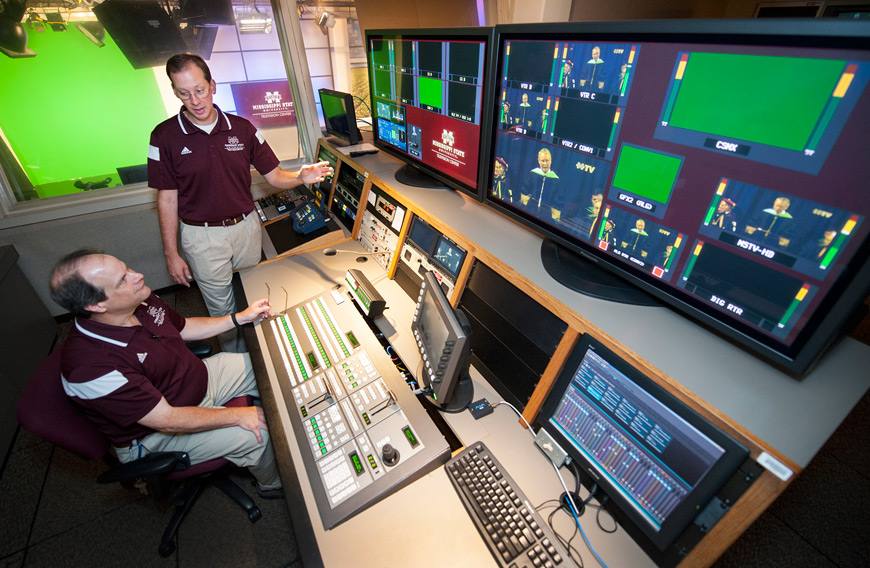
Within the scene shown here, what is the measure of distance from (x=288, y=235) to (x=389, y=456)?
1692mm

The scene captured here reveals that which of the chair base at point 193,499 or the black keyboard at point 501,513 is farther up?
the black keyboard at point 501,513

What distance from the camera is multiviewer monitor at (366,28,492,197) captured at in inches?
54.9

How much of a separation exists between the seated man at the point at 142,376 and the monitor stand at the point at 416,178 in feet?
2.94

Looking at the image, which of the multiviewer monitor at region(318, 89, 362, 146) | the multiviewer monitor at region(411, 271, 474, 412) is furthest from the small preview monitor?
the multiviewer monitor at region(318, 89, 362, 146)

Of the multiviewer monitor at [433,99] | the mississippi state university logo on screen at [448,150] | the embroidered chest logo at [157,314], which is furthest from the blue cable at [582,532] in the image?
the embroidered chest logo at [157,314]

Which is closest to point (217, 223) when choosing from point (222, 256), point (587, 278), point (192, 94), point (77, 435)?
point (222, 256)

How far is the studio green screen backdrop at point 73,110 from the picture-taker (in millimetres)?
2529

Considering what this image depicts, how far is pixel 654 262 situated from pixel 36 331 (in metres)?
3.67

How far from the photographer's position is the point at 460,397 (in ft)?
4.21

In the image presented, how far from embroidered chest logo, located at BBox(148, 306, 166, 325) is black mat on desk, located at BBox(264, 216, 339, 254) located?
0.74 m

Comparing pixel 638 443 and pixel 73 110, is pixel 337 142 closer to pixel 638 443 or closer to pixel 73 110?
pixel 73 110

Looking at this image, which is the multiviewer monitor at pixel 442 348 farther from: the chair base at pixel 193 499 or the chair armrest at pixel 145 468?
the chair base at pixel 193 499

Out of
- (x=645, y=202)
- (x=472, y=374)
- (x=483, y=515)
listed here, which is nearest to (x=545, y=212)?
(x=645, y=202)

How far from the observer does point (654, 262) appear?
0.99m
